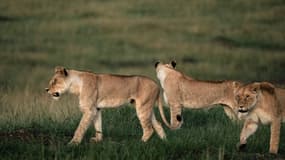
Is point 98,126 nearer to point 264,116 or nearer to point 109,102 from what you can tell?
point 109,102

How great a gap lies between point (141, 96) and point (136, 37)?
→ 14321 mm

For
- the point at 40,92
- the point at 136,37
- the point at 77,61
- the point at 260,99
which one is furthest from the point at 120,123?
the point at 136,37

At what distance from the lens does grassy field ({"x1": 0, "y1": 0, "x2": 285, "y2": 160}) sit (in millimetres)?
8789

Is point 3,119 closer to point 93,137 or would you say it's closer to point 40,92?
point 93,137

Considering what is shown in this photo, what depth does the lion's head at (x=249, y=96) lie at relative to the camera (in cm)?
923

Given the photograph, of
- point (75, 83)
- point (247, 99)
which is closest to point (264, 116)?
point (247, 99)

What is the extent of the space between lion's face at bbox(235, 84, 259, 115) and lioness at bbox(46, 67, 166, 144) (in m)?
1.01

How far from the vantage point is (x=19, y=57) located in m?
20.7

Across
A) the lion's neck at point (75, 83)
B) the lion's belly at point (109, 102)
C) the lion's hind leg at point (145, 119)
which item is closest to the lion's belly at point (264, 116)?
the lion's hind leg at point (145, 119)

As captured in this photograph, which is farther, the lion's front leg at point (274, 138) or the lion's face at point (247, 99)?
the lion's face at point (247, 99)

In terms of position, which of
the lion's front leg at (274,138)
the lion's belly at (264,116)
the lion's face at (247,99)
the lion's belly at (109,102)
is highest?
the lion's face at (247,99)

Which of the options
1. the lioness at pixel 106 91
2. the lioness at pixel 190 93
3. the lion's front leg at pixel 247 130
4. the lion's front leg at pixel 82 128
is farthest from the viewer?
the lioness at pixel 190 93

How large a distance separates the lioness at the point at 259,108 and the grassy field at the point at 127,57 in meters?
0.20

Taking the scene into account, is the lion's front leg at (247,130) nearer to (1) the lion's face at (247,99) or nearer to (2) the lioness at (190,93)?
(1) the lion's face at (247,99)
